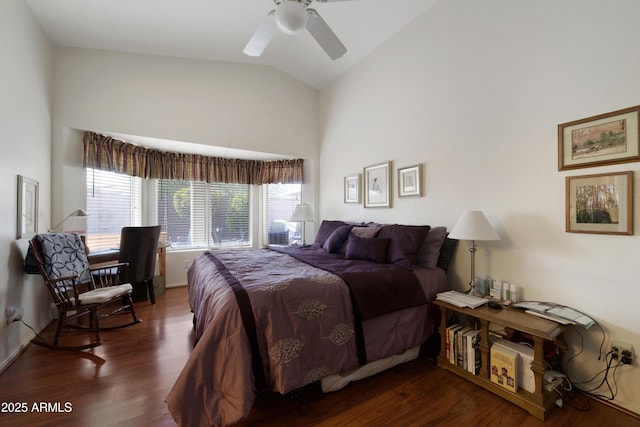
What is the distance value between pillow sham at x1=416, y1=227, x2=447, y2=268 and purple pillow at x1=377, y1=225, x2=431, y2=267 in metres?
0.10

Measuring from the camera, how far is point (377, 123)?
3361mm

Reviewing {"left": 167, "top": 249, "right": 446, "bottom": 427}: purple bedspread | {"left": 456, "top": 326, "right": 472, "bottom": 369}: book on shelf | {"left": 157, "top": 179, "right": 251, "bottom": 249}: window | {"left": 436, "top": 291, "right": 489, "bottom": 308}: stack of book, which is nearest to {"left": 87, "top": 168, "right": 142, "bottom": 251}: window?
{"left": 157, "top": 179, "right": 251, "bottom": 249}: window

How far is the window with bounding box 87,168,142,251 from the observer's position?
343 cm

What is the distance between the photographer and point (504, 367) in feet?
5.46

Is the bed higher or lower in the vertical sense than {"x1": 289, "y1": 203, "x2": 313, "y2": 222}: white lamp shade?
lower

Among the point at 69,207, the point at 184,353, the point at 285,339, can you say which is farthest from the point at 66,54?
the point at 285,339

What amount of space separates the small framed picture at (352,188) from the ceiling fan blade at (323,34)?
1.67 m

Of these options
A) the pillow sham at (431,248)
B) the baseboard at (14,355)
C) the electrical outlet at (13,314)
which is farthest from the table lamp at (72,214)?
the pillow sham at (431,248)

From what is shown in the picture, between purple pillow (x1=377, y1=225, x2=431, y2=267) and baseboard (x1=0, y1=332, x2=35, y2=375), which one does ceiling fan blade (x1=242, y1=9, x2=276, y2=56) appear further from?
baseboard (x1=0, y1=332, x2=35, y2=375)

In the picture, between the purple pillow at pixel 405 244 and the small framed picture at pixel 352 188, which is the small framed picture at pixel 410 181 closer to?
the purple pillow at pixel 405 244

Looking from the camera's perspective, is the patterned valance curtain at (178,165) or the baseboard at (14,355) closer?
the baseboard at (14,355)

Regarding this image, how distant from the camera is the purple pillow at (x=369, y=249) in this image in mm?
2396

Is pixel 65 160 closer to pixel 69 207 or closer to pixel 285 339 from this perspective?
pixel 69 207

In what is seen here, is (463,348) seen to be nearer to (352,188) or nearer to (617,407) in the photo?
(617,407)
